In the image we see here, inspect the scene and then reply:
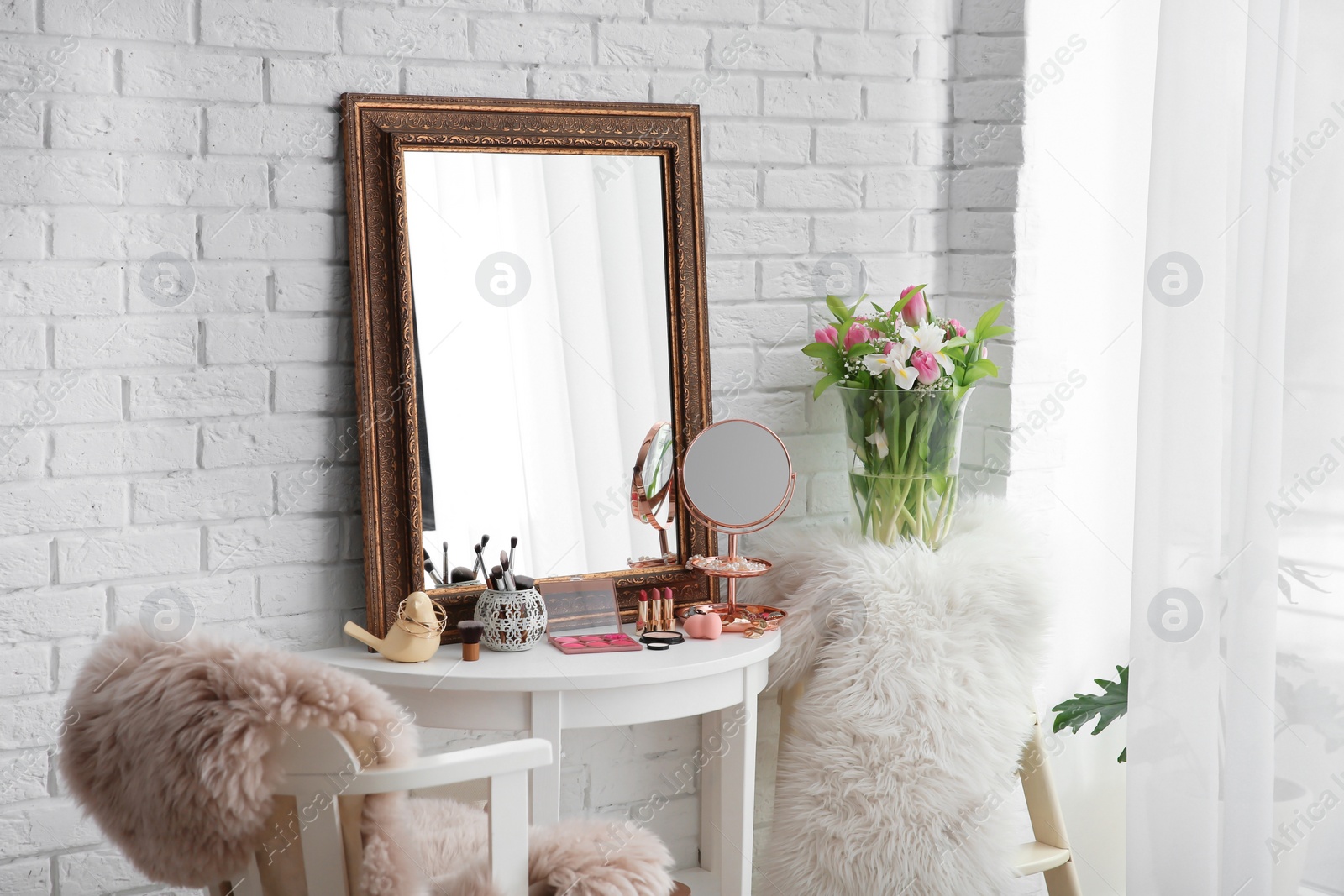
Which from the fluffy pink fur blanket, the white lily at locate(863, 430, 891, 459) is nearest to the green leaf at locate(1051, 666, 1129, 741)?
the white lily at locate(863, 430, 891, 459)

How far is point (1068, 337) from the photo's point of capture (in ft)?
7.52

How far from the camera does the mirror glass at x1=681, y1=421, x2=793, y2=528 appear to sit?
196cm

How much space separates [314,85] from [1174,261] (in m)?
1.48

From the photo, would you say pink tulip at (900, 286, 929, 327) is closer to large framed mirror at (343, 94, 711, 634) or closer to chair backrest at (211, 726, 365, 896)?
large framed mirror at (343, 94, 711, 634)

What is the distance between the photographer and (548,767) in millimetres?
1719

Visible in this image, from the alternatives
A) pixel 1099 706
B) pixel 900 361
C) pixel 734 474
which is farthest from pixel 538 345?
pixel 1099 706

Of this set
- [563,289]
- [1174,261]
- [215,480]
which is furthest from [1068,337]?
[215,480]

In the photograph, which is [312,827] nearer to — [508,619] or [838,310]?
[508,619]

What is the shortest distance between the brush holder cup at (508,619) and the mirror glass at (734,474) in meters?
0.35

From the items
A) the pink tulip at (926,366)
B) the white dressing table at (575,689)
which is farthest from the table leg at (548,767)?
the pink tulip at (926,366)

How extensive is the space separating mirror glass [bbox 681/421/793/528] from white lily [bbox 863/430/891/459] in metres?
0.19

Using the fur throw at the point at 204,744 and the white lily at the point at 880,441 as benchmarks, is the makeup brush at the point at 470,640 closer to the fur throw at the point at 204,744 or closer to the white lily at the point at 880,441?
the fur throw at the point at 204,744

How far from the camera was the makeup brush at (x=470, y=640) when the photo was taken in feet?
5.79

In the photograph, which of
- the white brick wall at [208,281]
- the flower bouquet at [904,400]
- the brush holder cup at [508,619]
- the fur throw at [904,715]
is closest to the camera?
the white brick wall at [208,281]
